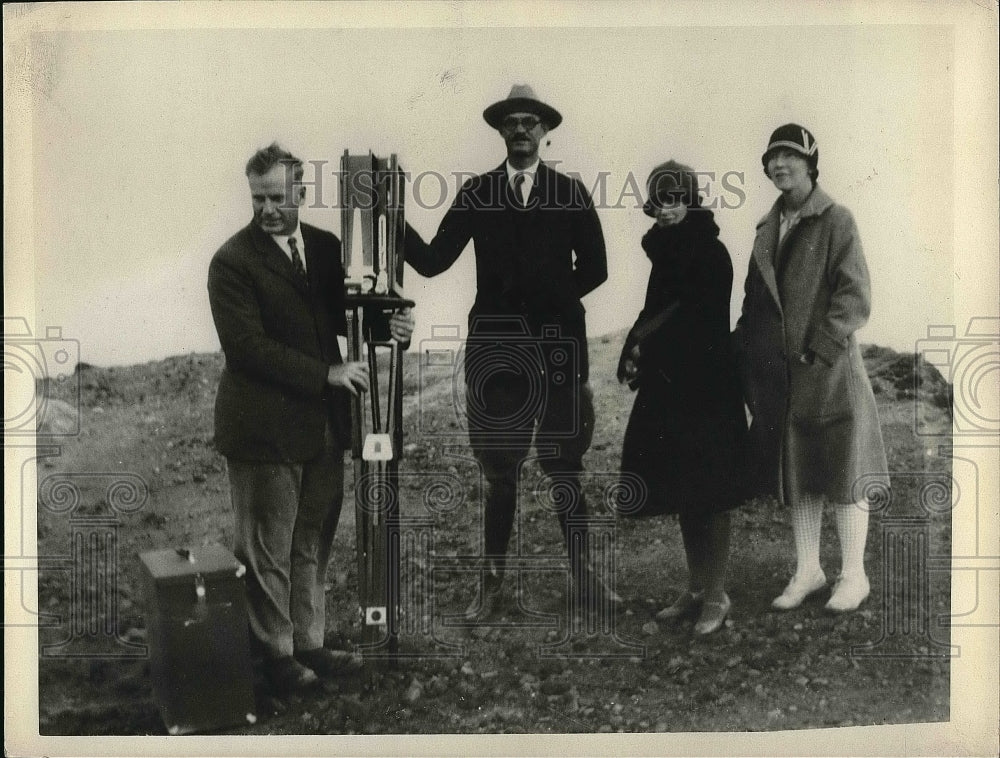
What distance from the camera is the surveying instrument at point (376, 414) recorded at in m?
4.77

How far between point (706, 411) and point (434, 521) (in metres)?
1.36

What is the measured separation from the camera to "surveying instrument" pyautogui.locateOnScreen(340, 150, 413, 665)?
188 inches

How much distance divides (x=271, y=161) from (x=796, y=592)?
10.3ft

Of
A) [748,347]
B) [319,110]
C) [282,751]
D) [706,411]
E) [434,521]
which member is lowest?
[282,751]

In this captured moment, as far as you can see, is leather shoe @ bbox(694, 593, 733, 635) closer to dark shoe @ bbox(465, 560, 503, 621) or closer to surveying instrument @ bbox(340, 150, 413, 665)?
dark shoe @ bbox(465, 560, 503, 621)

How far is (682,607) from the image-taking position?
484cm

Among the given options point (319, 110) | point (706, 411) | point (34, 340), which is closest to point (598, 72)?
point (319, 110)

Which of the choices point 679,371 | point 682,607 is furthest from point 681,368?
point 682,607

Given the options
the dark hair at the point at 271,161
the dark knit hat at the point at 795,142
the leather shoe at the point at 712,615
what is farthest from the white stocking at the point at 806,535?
the dark hair at the point at 271,161

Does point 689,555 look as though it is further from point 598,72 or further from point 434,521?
point 598,72

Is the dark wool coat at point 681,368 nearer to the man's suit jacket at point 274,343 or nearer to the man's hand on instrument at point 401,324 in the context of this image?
the man's hand on instrument at point 401,324

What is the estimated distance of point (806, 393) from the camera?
191 inches

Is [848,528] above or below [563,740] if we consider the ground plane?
above

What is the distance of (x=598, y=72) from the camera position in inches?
191
